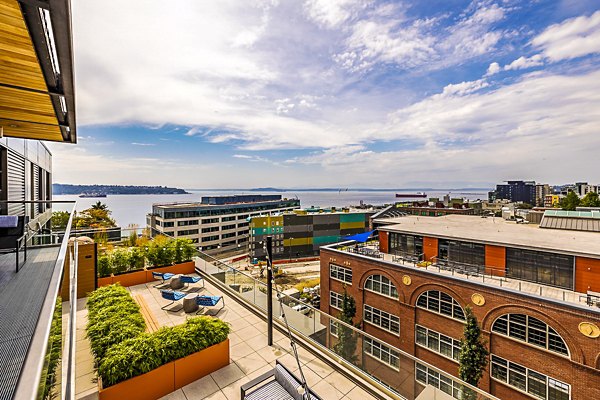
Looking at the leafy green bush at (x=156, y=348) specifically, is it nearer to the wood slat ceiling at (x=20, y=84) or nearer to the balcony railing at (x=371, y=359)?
the balcony railing at (x=371, y=359)

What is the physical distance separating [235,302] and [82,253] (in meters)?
6.40

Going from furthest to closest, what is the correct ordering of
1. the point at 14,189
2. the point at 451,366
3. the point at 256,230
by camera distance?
the point at 256,230 < the point at 451,366 < the point at 14,189

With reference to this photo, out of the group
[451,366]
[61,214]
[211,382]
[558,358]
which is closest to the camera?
[211,382]

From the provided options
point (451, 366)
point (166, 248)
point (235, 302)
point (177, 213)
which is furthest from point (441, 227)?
point (177, 213)

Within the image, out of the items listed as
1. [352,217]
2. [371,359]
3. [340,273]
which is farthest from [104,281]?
[352,217]

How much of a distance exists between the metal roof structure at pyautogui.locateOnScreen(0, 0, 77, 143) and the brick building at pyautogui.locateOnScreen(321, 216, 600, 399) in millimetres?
7831

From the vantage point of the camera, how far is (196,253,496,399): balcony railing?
17.5 feet

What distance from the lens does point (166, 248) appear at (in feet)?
44.6

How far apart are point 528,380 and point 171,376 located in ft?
53.2

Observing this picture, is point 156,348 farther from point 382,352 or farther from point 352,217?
point 352,217

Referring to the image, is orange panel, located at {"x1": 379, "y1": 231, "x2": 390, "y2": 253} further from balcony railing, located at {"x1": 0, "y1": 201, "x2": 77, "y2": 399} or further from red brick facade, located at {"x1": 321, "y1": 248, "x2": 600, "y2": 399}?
balcony railing, located at {"x1": 0, "y1": 201, "x2": 77, "y2": 399}

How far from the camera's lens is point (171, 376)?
595cm

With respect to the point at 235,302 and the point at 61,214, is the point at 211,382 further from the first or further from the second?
the point at 61,214

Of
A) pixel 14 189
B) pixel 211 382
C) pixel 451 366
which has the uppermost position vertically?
pixel 14 189
